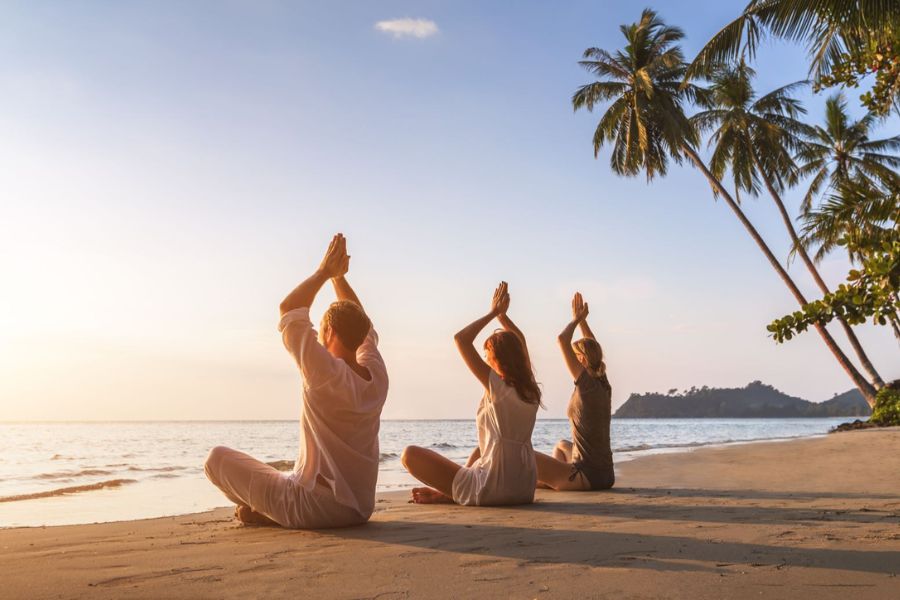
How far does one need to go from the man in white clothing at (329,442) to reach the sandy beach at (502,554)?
0.51 feet

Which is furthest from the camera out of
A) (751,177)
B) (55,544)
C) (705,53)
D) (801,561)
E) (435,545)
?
(751,177)

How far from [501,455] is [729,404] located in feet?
411

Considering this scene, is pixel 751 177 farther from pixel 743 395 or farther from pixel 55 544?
pixel 743 395

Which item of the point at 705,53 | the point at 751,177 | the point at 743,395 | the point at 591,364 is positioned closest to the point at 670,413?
the point at 743,395

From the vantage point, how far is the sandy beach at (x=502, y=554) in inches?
111

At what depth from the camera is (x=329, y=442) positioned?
4238 millimetres

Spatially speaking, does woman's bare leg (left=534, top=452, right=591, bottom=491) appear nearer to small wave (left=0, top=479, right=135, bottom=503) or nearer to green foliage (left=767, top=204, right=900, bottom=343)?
green foliage (left=767, top=204, right=900, bottom=343)

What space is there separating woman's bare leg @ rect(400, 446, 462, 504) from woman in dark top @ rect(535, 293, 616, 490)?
1538mm

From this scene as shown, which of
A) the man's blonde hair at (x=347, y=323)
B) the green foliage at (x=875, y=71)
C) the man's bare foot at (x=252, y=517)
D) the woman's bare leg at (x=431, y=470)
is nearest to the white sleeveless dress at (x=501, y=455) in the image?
the woman's bare leg at (x=431, y=470)

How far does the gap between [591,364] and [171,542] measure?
4273mm

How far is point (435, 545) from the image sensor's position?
3814 mm

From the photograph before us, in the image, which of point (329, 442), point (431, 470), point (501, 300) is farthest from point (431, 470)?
point (329, 442)

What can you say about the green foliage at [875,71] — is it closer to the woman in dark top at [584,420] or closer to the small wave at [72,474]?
the woman in dark top at [584,420]

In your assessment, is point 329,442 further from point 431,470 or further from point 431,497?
point 431,497
